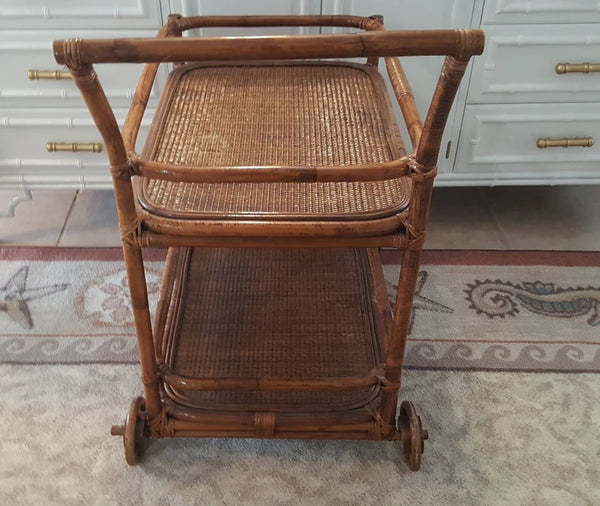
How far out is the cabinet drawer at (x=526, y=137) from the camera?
1294 millimetres

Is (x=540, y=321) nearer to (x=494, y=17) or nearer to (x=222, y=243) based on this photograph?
(x=494, y=17)

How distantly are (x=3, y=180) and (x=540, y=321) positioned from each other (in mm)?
1125

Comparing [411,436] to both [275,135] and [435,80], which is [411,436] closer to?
[275,135]

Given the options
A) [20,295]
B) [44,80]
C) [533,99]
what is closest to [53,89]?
[44,80]

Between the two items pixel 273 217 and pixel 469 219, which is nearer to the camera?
pixel 273 217

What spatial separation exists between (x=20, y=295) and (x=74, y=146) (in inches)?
12.5

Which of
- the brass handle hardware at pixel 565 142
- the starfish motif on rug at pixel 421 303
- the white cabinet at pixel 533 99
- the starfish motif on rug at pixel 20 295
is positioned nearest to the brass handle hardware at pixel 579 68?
the white cabinet at pixel 533 99

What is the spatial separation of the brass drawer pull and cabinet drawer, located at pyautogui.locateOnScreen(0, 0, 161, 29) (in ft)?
0.73

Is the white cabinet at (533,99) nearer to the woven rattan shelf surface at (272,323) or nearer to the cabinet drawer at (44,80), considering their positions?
the woven rattan shelf surface at (272,323)

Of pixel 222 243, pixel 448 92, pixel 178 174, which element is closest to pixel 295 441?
pixel 222 243

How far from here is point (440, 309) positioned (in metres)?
1.28

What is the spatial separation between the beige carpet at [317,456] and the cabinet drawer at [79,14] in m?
0.63

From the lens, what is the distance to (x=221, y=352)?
104cm

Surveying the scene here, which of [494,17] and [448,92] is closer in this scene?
[448,92]
